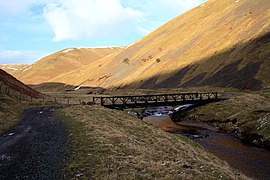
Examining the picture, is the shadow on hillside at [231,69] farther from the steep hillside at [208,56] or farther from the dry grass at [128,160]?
the dry grass at [128,160]

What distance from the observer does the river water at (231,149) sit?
82.0 feet

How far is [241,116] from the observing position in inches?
1745

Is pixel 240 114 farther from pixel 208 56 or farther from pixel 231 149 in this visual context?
pixel 208 56

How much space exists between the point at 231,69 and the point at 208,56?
2199cm

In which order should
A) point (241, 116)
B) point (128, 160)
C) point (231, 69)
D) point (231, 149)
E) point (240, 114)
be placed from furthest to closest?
point (231, 69)
point (240, 114)
point (241, 116)
point (231, 149)
point (128, 160)

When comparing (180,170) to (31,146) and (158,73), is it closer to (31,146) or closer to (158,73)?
(31,146)

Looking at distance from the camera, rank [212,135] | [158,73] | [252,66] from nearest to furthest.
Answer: [212,135] → [252,66] → [158,73]

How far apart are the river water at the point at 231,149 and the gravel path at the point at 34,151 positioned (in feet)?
52.0

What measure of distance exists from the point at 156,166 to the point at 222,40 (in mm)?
109585

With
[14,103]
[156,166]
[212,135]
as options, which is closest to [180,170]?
[156,166]

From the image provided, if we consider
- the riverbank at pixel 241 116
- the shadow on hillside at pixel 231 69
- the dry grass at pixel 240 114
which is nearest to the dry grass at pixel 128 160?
the riverbank at pixel 241 116

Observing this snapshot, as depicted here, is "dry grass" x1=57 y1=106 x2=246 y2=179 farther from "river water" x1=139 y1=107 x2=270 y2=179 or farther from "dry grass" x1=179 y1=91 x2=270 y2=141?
"dry grass" x1=179 y1=91 x2=270 y2=141

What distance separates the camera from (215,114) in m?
51.8

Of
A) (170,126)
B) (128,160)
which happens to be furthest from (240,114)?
(128,160)
